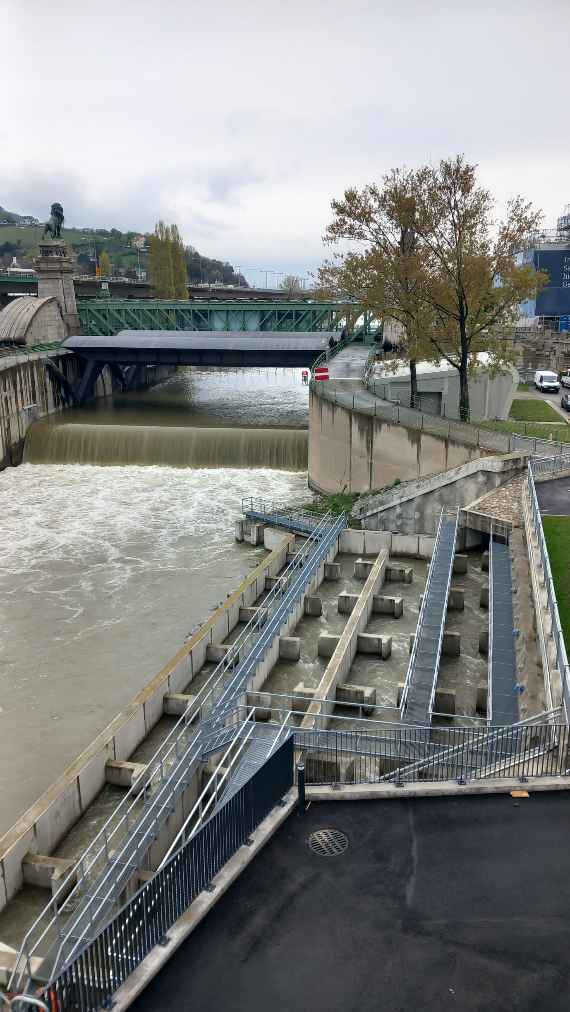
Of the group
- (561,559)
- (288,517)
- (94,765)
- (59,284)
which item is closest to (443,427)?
(288,517)

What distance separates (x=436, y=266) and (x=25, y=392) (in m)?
28.6

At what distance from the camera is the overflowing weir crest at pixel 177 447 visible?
43344 mm

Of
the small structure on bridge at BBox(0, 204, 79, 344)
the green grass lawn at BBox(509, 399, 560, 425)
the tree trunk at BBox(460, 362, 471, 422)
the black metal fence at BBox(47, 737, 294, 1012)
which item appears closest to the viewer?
the black metal fence at BBox(47, 737, 294, 1012)

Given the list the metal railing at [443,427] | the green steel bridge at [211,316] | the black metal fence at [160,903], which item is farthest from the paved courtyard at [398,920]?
the green steel bridge at [211,316]

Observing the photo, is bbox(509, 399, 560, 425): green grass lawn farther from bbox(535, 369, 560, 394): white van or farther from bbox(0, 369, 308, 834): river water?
bbox(0, 369, 308, 834): river water

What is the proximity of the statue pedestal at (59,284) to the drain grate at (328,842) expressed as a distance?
2325 inches

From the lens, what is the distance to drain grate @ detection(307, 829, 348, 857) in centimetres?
955

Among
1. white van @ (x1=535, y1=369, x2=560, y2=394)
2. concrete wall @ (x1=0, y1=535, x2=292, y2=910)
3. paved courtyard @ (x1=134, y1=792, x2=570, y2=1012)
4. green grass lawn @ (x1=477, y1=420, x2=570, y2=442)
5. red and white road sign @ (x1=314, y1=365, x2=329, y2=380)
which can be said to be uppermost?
red and white road sign @ (x1=314, y1=365, x2=329, y2=380)

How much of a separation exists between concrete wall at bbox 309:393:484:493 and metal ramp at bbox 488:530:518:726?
386 inches

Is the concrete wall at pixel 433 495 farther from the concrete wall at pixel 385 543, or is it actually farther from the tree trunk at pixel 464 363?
the tree trunk at pixel 464 363

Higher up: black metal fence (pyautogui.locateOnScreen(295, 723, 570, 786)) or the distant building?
the distant building

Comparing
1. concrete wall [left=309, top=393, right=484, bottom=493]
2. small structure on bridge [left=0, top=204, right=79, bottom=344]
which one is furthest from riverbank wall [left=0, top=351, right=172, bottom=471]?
concrete wall [left=309, top=393, right=484, bottom=493]

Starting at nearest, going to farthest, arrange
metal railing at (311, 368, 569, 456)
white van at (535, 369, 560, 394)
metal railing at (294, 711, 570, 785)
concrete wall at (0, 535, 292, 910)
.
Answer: metal railing at (294, 711, 570, 785) → concrete wall at (0, 535, 292, 910) → metal railing at (311, 368, 569, 456) → white van at (535, 369, 560, 394)

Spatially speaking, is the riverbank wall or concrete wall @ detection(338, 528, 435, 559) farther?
the riverbank wall
